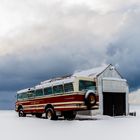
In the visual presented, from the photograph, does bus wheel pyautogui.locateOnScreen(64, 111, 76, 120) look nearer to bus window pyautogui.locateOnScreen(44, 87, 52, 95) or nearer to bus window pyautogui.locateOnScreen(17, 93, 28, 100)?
bus window pyautogui.locateOnScreen(44, 87, 52, 95)

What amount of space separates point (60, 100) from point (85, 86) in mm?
2391

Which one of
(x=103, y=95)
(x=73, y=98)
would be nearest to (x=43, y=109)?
(x=73, y=98)

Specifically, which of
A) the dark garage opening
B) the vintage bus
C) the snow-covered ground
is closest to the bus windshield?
the vintage bus

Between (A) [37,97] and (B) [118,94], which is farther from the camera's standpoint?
(B) [118,94]

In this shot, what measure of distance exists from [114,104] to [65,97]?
13.4 meters

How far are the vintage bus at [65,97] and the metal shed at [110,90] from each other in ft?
23.2

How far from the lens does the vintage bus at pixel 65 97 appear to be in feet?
96.4

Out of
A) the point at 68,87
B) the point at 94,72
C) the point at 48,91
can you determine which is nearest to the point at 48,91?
the point at 48,91

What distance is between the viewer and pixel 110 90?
41688 mm

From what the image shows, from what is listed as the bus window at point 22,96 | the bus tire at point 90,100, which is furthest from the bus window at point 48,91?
the bus window at point 22,96

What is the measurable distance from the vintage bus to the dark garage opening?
902cm

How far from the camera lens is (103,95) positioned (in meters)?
41.2

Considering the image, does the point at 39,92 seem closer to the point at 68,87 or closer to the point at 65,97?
the point at 65,97

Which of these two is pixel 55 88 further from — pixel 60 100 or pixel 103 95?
pixel 103 95
